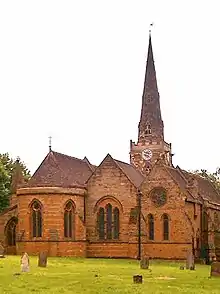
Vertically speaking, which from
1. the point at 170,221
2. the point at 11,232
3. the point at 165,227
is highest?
the point at 170,221

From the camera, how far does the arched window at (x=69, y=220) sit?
56.2 m

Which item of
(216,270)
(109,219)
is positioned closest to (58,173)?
(109,219)

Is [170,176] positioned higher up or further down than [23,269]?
higher up

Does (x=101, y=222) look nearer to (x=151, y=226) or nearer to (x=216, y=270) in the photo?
(x=151, y=226)

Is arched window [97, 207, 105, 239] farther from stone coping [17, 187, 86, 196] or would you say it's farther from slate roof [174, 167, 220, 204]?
slate roof [174, 167, 220, 204]

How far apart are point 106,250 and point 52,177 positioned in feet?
28.1

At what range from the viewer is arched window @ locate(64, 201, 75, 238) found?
5622cm

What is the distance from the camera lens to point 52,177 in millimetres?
56594

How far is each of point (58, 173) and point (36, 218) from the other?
4.67m

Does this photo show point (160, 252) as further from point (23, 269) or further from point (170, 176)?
point (23, 269)

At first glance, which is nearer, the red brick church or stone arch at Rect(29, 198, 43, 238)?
the red brick church

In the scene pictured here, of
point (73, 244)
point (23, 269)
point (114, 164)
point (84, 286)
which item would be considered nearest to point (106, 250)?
point (73, 244)

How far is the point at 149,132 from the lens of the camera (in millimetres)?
82438

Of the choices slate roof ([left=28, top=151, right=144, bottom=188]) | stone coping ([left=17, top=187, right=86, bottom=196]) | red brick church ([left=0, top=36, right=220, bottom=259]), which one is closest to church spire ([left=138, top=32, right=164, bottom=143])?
slate roof ([left=28, top=151, right=144, bottom=188])
